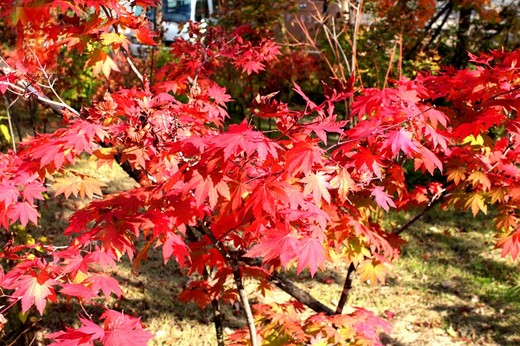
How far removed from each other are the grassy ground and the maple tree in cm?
108

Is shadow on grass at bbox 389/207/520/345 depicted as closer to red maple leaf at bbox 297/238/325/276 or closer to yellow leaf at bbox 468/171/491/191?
yellow leaf at bbox 468/171/491/191

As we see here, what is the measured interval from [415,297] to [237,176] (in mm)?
3287

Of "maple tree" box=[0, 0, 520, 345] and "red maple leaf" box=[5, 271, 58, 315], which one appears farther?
"red maple leaf" box=[5, 271, 58, 315]

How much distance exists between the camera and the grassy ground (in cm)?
420

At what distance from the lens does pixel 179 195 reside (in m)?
2.20

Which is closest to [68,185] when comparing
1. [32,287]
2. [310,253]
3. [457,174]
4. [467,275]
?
[32,287]

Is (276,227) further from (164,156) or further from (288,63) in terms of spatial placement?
(288,63)

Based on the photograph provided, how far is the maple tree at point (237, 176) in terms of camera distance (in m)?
1.90

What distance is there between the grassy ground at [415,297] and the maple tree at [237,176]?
1082mm

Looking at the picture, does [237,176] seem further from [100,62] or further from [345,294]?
[345,294]

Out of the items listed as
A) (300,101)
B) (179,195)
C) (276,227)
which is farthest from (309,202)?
(300,101)

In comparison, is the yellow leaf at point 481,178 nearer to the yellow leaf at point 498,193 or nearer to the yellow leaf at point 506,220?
the yellow leaf at point 498,193

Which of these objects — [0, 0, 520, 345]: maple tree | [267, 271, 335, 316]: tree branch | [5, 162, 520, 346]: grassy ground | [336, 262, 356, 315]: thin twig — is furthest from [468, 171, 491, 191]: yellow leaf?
[5, 162, 520, 346]: grassy ground

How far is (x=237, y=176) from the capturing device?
6.50 feet
